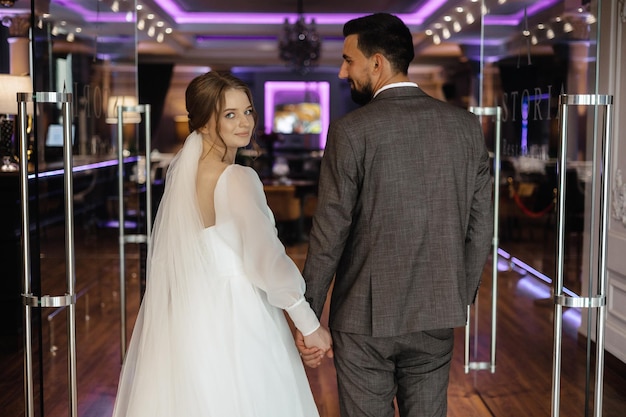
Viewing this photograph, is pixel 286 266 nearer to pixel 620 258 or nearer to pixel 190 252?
pixel 190 252

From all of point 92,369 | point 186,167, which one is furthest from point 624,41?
point 92,369

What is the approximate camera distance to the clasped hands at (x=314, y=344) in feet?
7.89

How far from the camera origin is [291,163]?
14.5 m

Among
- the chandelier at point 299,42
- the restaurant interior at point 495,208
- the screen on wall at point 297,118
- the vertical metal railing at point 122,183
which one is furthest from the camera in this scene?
the screen on wall at point 297,118

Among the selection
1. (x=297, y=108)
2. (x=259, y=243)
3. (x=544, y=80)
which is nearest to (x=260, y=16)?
(x=297, y=108)

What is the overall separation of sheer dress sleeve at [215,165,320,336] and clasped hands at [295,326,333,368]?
0.09 ft

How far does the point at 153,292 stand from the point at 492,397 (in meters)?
2.32

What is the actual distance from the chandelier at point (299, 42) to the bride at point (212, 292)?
8563 millimetres

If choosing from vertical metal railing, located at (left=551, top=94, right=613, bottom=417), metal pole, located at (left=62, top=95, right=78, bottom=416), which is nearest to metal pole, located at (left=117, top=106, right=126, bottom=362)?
metal pole, located at (left=62, top=95, right=78, bottom=416)

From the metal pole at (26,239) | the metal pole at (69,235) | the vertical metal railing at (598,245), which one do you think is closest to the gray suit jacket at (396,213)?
the vertical metal railing at (598,245)

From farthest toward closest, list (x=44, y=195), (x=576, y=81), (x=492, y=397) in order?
1. (x=492, y=397)
2. (x=44, y=195)
3. (x=576, y=81)

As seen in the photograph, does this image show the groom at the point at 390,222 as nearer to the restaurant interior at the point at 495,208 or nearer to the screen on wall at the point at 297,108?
the restaurant interior at the point at 495,208

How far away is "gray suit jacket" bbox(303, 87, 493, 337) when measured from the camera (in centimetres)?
227

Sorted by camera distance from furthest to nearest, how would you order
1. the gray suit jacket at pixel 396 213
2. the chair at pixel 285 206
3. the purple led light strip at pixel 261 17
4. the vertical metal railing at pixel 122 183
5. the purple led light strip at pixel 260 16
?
1. the purple led light strip at pixel 261 17
2. the purple led light strip at pixel 260 16
3. the chair at pixel 285 206
4. the vertical metal railing at pixel 122 183
5. the gray suit jacket at pixel 396 213
